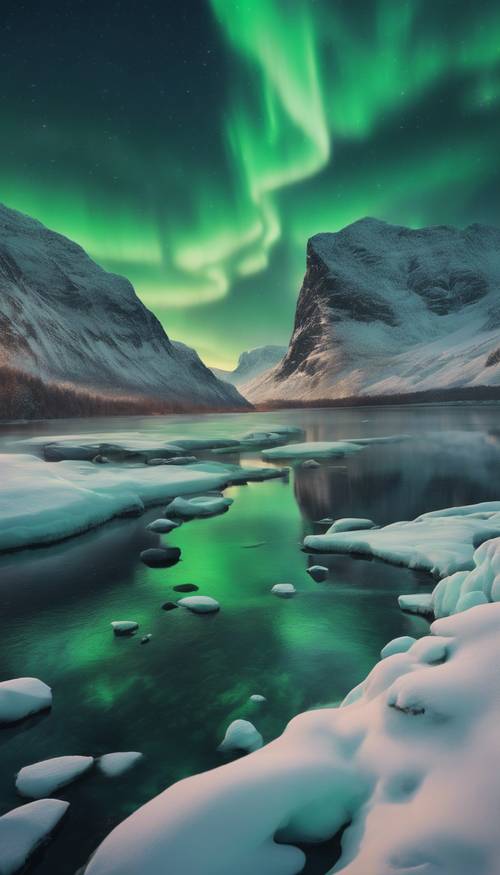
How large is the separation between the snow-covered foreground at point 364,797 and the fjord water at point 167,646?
0.46 m

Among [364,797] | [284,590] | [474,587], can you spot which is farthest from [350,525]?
[364,797]

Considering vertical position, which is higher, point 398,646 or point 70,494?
point 70,494

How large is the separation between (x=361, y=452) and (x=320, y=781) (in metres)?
31.7

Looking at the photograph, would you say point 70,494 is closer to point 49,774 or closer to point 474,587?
point 49,774

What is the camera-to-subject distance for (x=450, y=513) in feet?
47.5

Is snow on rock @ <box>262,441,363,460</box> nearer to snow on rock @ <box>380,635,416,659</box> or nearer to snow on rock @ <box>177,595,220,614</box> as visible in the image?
snow on rock @ <box>177,595,220,614</box>

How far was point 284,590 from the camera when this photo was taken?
9359mm

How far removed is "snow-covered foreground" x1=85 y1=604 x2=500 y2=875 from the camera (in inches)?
127

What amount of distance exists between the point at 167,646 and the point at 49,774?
2767 mm

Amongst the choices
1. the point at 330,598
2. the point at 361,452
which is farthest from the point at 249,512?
the point at 361,452

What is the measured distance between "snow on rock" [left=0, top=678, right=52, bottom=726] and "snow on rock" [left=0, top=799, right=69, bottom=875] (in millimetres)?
1494

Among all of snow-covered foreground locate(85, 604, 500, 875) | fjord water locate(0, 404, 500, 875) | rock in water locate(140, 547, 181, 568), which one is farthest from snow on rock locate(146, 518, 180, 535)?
snow-covered foreground locate(85, 604, 500, 875)

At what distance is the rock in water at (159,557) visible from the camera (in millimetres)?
11430

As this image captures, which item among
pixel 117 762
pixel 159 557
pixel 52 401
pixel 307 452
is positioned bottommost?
pixel 117 762
